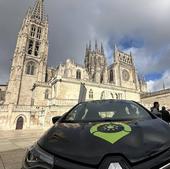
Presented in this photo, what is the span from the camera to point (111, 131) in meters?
1.62

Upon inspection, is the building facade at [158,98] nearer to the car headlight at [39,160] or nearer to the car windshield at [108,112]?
the car windshield at [108,112]

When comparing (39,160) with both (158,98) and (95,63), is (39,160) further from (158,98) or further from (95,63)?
(95,63)

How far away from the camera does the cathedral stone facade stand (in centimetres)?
2680

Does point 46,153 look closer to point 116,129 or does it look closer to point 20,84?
point 116,129

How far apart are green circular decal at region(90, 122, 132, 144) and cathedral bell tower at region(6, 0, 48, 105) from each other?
1356 inches

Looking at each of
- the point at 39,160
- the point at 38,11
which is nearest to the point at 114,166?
the point at 39,160

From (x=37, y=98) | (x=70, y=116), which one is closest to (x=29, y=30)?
(x=37, y=98)

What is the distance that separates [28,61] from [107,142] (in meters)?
43.4

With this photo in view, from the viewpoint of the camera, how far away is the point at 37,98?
1228 inches

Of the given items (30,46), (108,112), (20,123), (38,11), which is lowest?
(20,123)

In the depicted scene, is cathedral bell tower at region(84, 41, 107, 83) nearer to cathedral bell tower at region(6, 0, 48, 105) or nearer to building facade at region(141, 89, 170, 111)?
building facade at region(141, 89, 170, 111)

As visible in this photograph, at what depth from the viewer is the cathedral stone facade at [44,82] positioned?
2680 cm

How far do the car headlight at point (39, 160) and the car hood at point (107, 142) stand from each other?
0.06 metres

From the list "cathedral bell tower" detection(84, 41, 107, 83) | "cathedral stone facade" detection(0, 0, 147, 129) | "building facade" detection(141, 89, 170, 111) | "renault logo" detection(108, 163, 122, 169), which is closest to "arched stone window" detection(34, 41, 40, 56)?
"cathedral stone facade" detection(0, 0, 147, 129)
